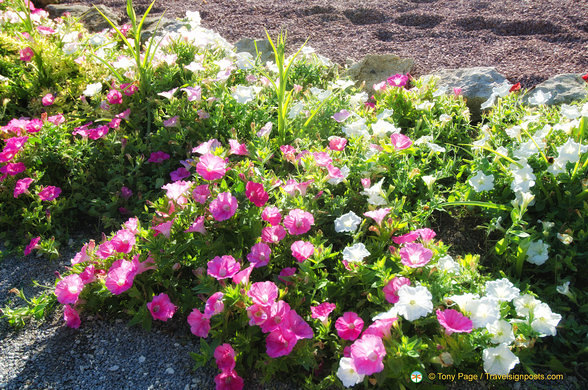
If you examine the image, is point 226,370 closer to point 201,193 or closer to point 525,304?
point 201,193

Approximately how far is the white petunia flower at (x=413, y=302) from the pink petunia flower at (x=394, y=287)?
11cm

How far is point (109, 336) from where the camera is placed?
199cm

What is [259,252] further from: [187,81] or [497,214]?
[187,81]

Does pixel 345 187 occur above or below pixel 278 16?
below

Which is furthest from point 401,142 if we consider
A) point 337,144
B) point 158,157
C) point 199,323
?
point 158,157

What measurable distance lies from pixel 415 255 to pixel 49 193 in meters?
2.01

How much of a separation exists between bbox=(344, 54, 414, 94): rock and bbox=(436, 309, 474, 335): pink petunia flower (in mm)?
2315

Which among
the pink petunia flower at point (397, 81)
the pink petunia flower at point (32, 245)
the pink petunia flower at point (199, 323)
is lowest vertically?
the pink petunia flower at point (32, 245)

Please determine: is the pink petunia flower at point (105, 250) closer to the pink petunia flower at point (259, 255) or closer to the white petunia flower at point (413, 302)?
the pink petunia flower at point (259, 255)

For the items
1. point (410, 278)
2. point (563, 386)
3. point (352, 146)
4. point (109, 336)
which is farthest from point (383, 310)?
point (109, 336)

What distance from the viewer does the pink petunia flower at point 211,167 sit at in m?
2.04

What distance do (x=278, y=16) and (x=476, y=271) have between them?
3665mm

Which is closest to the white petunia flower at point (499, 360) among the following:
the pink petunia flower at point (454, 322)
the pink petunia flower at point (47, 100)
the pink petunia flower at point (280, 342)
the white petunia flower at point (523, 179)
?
the pink petunia flower at point (454, 322)

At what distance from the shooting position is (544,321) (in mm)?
Result: 1660
